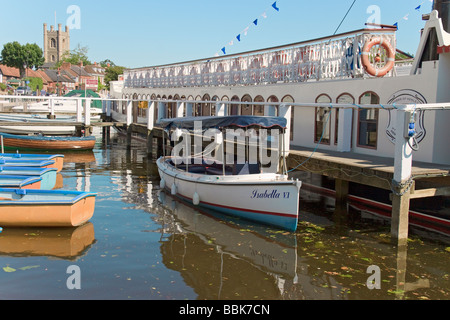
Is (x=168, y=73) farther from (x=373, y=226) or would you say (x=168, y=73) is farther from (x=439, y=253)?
(x=439, y=253)

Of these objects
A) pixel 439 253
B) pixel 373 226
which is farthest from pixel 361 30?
pixel 439 253

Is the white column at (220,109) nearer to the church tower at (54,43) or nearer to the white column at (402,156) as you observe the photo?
the white column at (402,156)

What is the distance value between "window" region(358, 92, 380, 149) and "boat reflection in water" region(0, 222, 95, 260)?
31.3 feet

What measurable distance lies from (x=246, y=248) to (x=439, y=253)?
476 centimetres

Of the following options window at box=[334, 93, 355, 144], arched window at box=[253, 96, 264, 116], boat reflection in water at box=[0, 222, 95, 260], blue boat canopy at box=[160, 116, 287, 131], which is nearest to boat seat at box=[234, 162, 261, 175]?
blue boat canopy at box=[160, 116, 287, 131]

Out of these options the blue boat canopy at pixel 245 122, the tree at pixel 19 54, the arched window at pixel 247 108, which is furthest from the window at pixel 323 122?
the tree at pixel 19 54

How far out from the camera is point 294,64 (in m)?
20.2

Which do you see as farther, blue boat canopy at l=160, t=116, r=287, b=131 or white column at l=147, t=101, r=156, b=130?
white column at l=147, t=101, r=156, b=130

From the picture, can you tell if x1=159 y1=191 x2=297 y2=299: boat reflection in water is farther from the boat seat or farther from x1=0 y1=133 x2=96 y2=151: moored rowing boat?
x1=0 y1=133 x2=96 y2=151: moored rowing boat

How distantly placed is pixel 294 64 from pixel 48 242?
12.8 meters

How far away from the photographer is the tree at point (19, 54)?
122m

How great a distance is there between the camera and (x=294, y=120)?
20.1 meters

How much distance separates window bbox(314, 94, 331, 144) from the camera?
715 inches
